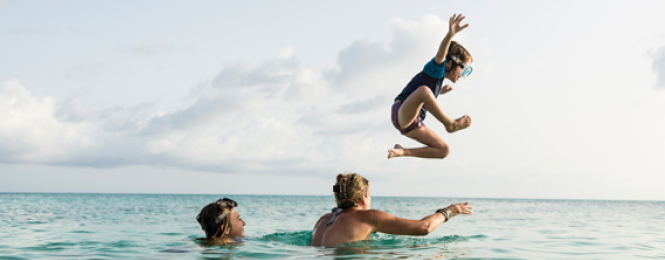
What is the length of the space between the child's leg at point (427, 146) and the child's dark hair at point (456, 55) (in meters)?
0.92

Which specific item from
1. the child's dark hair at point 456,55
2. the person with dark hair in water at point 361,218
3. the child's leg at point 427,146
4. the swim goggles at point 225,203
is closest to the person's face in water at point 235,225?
the swim goggles at point 225,203

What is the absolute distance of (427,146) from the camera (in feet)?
27.4

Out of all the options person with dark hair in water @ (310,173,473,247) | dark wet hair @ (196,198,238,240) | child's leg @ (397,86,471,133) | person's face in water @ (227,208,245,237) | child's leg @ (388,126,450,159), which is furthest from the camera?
person's face in water @ (227,208,245,237)

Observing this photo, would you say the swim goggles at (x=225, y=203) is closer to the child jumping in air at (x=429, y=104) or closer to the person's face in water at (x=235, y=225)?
the person's face in water at (x=235, y=225)

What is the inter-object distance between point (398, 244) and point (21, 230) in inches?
428

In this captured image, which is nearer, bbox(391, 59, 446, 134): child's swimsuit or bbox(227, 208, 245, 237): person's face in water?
bbox(391, 59, 446, 134): child's swimsuit

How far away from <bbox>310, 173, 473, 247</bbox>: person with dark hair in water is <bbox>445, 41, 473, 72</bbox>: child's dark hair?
1952 mm

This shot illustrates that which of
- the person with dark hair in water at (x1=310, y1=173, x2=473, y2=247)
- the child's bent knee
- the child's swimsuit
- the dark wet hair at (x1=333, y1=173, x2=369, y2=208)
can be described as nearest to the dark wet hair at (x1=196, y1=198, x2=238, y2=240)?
the person with dark hair in water at (x1=310, y1=173, x2=473, y2=247)

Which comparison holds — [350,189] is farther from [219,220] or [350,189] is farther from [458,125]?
[219,220]

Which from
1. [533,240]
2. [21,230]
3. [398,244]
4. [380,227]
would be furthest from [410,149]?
[21,230]

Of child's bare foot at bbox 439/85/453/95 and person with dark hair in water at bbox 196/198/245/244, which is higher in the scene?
child's bare foot at bbox 439/85/453/95

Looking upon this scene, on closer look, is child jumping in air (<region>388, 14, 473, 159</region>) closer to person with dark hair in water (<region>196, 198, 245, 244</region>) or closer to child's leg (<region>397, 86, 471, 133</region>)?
child's leg (<region>397, 86, 471, 133</region>)

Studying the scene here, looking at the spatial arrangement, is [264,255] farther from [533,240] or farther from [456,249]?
[533,240]

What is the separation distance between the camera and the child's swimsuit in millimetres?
8008
